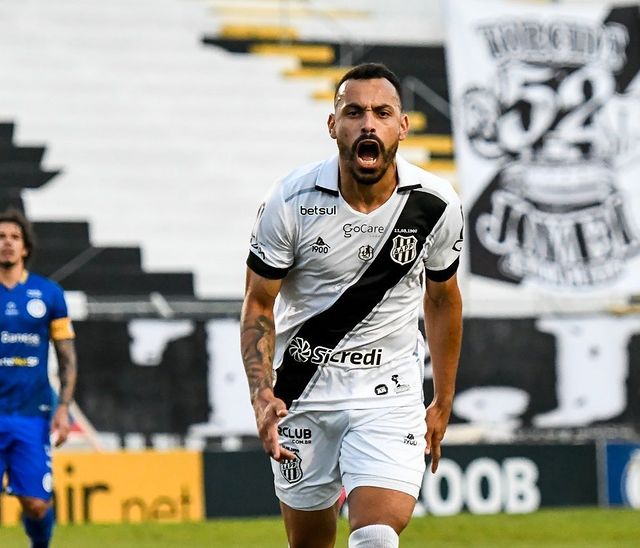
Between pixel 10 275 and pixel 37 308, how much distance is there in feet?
0.87

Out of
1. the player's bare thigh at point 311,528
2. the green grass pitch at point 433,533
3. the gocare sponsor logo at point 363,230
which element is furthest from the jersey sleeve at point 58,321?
the gocare sponsor logo at point 363,230

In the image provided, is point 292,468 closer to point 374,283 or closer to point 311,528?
point 311,528

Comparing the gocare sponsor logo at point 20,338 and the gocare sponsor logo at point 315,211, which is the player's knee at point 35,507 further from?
the gocare sponsor logo at point 315,211

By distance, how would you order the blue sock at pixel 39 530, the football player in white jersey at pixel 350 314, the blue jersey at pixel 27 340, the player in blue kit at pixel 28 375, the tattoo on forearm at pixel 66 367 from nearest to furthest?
the football player in white jersey at pixel 350 314, the blue sock at pixel 39 530, the player in blue kit at pixel 28 375, the blue jersey at pixel 27 340, the tattoo on forearm at pixel 66 367

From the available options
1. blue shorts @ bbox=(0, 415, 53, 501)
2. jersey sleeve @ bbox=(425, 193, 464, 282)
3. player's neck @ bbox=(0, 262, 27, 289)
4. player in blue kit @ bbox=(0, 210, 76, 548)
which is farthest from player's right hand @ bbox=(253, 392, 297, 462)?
player's neck @ bbox=(0, 262, 27, 289)

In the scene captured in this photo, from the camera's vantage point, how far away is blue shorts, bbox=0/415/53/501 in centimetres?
878

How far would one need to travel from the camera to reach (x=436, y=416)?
578 cm

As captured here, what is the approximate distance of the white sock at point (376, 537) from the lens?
5199 millimetres

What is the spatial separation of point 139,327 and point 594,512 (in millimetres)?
4460

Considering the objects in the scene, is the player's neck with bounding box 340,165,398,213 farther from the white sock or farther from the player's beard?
the white sock

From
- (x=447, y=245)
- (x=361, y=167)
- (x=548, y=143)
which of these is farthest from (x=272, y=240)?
(x=548, y=143)

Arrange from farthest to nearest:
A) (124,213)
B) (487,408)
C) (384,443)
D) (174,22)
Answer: (174,22) → (124,213) → (487,408) → (384,443)

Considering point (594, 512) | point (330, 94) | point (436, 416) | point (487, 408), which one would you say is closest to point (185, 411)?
point (487, 408)

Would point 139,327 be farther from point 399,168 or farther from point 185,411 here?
point 399,168
